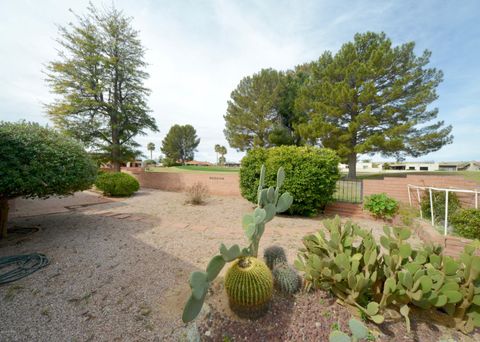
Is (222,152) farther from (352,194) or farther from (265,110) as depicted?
(352,194)

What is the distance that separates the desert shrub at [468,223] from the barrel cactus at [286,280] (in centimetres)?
359

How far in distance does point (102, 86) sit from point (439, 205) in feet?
47.9

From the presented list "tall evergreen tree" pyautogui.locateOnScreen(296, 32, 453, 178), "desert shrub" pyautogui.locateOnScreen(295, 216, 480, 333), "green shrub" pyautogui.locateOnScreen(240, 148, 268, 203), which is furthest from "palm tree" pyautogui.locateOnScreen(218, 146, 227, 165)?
"desert shrub" pyautogui.locateOnScreen(295, 216, 480, 333)

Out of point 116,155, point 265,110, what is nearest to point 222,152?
point 265,110

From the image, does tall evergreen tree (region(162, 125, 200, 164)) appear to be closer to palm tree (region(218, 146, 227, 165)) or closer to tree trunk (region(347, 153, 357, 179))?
palm tree (region(218, 146, 227, 165))

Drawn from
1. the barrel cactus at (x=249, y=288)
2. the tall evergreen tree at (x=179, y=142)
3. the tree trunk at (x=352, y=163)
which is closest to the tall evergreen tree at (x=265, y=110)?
the tree trunk at (x=352, y=163)

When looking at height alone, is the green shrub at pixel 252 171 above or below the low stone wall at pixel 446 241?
above

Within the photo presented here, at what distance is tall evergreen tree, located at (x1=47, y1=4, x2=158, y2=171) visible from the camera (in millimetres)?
9570

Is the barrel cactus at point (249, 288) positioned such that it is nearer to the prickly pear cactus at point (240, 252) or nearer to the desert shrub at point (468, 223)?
the prickly pear cactus at point (240, 252)

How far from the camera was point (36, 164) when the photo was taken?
323 centimetres

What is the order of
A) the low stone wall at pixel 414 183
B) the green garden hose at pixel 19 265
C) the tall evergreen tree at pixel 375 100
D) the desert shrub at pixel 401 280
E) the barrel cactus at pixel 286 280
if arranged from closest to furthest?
the desert shrub at pixel 401 280, the barrel cactus at pixel 286 280, the green garden hose at pixel 19 265, the low stone wall at pixel 414 183, the tall evergreen tree at pixel 375 100

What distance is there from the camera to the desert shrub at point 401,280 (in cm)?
158

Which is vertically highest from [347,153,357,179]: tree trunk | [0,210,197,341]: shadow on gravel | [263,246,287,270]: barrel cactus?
[347,153,357,179]: tree trunk

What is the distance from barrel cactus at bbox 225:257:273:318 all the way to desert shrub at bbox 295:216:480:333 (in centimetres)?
55
